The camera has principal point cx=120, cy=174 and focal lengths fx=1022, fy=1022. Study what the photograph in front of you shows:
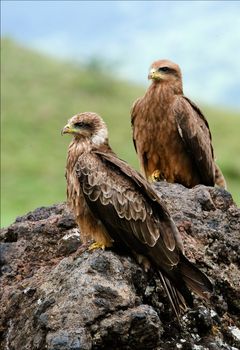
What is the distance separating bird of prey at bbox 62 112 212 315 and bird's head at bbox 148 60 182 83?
3.21 meters

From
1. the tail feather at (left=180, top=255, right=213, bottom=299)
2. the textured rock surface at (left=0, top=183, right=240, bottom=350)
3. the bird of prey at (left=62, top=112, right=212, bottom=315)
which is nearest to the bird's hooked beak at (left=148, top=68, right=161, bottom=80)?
the textured rock surface at (left=0, top=183, right=240, bottom=350)

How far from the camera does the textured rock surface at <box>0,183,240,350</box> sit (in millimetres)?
6691

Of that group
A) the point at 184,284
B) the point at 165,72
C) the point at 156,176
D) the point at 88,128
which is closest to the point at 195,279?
the point at 184,284

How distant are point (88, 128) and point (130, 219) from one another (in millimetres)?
1043

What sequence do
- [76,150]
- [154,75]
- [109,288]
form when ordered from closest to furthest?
1. [109,288]
2. [76,150]
3. [154,75]

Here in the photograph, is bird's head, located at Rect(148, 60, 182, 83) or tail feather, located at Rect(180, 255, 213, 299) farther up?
bird's head, located at Rect(148, 60, 182, 83)

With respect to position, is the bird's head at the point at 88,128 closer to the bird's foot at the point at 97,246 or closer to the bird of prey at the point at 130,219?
the bird of prey at the point at 130,219

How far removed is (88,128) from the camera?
27.0ft

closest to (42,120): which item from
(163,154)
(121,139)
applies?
(121,139)

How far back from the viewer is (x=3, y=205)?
25922 mm

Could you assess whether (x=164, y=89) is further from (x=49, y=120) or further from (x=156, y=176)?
(x=49, y=120)

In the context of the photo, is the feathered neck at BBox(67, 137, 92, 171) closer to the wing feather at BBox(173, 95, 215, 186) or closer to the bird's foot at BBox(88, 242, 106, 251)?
the bird's foot at BBox(88, 242, 106, 251)

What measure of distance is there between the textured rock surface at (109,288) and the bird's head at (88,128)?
77 cm

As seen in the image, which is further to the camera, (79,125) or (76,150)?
(79,125)
